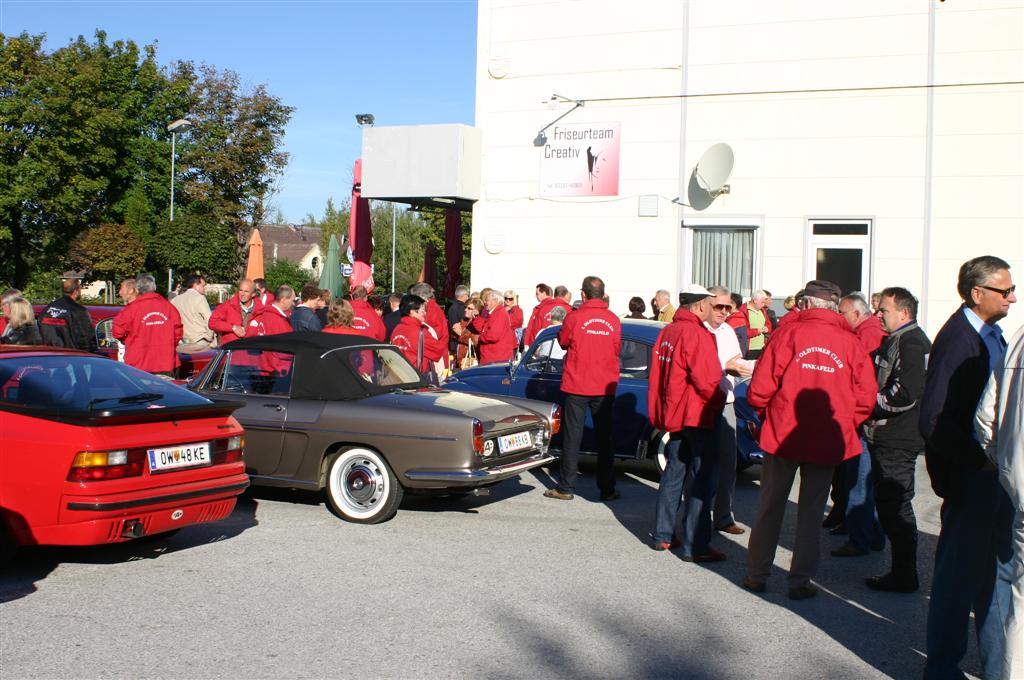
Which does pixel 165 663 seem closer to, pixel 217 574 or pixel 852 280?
pixel 217 574

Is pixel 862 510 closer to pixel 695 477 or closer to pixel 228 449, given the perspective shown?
pixel 695 477

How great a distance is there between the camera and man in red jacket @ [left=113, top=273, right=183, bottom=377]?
10875 millimetres

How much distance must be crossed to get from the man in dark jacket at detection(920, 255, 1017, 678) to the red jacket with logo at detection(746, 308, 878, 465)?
1066 mm

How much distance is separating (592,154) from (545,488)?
9.56 meters

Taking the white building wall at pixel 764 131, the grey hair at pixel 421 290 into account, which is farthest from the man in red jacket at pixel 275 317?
the white building wall at pixel 764 131

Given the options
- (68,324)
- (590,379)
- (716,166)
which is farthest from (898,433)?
(716,166)

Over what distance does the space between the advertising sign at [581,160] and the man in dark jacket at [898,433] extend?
11.6 meters

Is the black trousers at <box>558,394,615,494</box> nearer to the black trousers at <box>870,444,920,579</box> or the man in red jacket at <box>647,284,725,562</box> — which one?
the man in red jacket at <box>647,284,725,562</box>

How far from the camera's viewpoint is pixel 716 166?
1680cm

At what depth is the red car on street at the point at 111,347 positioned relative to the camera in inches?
548

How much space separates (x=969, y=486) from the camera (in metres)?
4.67

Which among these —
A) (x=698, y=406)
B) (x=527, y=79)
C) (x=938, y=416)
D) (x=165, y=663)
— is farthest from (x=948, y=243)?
(x=165, y=663)

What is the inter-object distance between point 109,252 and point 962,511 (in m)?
44.0

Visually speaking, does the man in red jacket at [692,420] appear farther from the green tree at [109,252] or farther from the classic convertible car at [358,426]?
the green tree at [109,252]
